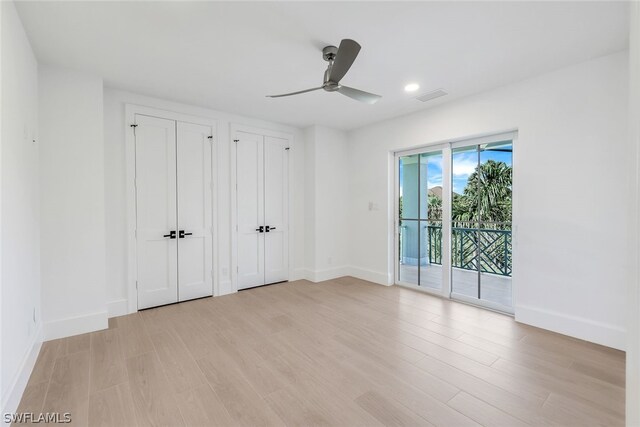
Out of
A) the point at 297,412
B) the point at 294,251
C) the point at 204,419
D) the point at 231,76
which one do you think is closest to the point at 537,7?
the point at 231,76

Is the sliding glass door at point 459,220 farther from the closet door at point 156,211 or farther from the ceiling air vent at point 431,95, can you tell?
the closet door at point 156,211

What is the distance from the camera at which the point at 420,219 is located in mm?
4504

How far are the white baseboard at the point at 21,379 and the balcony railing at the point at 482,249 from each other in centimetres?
448

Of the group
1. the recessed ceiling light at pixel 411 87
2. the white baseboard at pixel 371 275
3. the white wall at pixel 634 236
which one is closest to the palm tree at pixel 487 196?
the recessed ceiling light at pixel 411 87

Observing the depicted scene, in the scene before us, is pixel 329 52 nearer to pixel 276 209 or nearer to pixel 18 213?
pixel 18 213

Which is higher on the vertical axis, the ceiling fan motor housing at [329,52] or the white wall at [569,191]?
the ceiling fan motor housing at [329,52]

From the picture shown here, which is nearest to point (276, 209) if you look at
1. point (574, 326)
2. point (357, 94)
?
point (357, 94)

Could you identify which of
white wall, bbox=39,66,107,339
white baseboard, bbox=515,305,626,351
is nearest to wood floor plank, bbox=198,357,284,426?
white wall, bbox=39,66,107,339

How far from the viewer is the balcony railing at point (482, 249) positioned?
3793 millimetres

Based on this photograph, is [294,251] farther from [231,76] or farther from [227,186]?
[231,76]

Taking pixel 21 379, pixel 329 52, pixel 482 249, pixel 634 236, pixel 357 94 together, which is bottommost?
pixel 21 379

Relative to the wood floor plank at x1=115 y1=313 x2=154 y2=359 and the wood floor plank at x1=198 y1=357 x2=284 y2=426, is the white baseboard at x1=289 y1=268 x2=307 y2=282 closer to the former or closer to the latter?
the wood floor plank at x1=115 y1=313 x2=154 y2=359

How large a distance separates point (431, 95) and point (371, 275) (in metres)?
2.96

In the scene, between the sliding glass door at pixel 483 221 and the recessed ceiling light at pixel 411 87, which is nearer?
the recessed ceiling light at pixel 411 87
